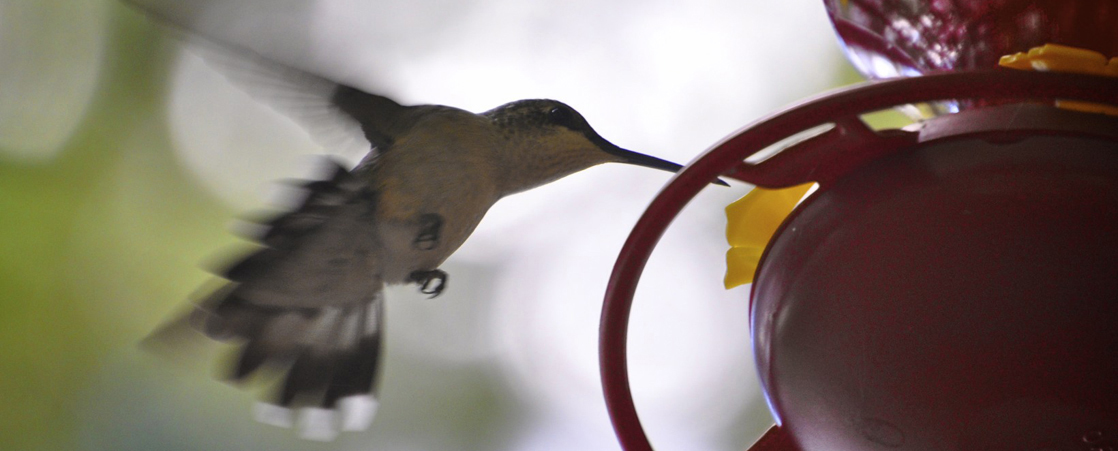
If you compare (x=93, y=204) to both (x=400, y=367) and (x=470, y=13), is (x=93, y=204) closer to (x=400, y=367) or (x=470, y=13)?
(x=400, y=367)

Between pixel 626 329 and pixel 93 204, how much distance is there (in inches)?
91.2

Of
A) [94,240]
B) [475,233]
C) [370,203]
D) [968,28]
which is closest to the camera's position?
[968,28]

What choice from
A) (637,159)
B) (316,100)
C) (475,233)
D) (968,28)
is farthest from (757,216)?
(475,233)

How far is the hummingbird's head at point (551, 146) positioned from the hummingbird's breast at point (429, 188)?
0.05 metres

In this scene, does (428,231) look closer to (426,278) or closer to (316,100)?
(426,278)

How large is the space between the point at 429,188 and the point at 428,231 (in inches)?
2.1

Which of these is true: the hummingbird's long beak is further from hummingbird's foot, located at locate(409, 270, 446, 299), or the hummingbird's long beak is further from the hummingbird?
hummingbird's foot, located at locate(409, 270, 446, 299)

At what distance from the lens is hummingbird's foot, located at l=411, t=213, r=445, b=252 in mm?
991

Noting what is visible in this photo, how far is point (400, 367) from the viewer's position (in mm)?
2582

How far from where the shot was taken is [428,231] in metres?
0.99

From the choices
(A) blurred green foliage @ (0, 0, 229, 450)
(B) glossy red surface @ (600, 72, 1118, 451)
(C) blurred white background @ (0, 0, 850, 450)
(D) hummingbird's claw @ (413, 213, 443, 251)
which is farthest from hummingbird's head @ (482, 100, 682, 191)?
(A) blurred green foliage @ (0, 0, 229, 450)

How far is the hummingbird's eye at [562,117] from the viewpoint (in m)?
1.04

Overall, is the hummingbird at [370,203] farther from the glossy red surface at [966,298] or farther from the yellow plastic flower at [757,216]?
the glossy red surface at [966,298]

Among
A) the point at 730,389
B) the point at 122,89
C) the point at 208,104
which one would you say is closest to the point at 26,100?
the point at 122,89
